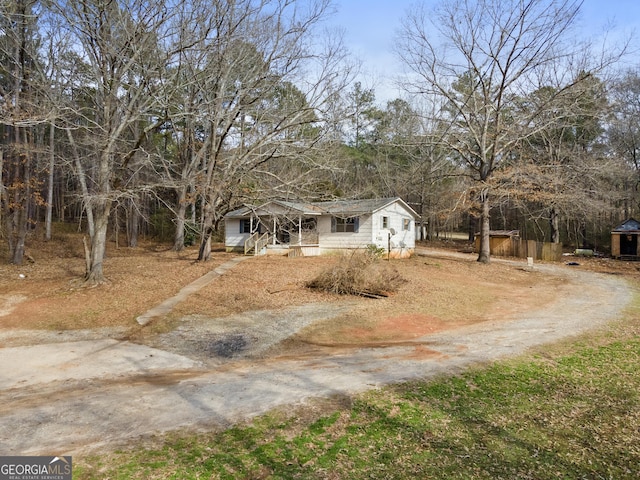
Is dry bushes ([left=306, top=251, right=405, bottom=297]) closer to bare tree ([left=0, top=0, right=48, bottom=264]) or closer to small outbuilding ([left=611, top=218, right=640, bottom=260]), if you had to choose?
bare tree ([left=0, top=0, right=48, bottom=264])

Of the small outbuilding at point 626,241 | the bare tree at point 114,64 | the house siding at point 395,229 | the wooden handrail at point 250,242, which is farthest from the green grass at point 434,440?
the small outbuilding at point 626,241

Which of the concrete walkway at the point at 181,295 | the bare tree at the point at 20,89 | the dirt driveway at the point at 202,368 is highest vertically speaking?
the bare tree at the point at 20,89

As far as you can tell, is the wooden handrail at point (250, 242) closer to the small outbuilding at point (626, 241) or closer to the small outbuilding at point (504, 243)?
the small outbuilding at point (504, 243)

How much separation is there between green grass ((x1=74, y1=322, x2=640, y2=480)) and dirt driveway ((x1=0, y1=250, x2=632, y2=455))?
0.48 meters

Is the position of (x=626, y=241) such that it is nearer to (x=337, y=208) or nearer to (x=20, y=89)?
(x=337, y=208)

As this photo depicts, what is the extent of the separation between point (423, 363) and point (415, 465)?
3.10 metres

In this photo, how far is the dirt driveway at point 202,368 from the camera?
4.43 meters

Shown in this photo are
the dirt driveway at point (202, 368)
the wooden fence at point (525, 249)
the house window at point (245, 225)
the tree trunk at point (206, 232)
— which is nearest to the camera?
the dirt driveway at point (202, 368)

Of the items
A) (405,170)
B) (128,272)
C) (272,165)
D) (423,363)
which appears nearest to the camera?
(423,363)

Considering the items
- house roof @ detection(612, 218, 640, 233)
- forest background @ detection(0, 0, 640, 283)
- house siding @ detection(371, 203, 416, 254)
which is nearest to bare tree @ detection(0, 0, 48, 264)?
forest background @ detection(0, 0, 640, 283)

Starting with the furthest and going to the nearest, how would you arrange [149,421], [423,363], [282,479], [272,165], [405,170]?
[405,170]
[272,165]
[423,363]
[149,421]
[282,479]

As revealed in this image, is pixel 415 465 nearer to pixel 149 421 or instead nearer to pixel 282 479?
pixel 282 479

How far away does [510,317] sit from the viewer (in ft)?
33.7

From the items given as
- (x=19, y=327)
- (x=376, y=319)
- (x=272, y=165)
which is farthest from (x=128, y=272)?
(x=376, y=319)
